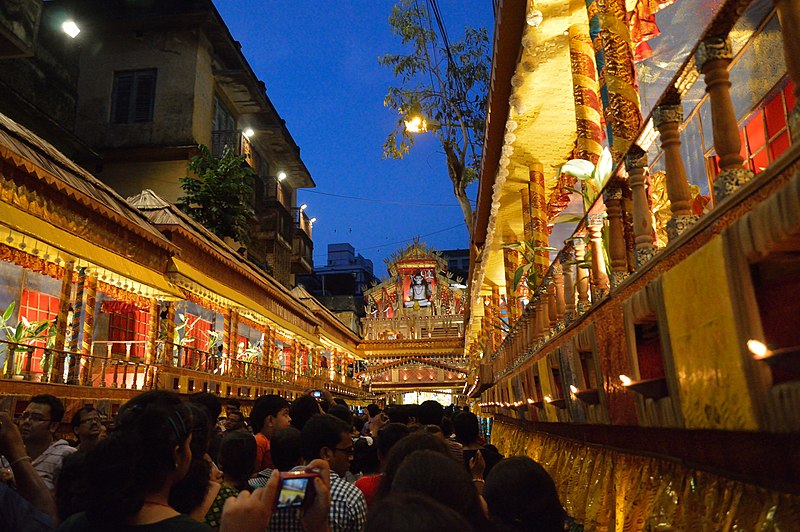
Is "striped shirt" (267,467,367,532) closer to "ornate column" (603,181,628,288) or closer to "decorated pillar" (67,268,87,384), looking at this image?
"ornate column" (603,181,628,288)

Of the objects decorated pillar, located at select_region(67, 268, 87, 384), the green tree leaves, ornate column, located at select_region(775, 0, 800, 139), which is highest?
the green tree leaves

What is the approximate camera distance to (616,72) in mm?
5426

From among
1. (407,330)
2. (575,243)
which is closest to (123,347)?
(575,243)

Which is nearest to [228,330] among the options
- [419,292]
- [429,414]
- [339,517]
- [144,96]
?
[144,96]

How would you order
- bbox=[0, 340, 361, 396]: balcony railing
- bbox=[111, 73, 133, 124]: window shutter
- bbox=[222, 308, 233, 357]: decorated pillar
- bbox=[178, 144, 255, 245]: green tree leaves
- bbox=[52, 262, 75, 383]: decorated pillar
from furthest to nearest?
1. bbox=[111, 73, 133, 124]: window shutter
2. bbox=[178, 144, 255, 245]: green tree leaves
3. bbox=[222, 308, 233, 357]: decorated pillar
4. bbox=[52, 262, 75, 383]: decorated pillar
5. bbox=[0, 340, 361, 396]: balcony railing

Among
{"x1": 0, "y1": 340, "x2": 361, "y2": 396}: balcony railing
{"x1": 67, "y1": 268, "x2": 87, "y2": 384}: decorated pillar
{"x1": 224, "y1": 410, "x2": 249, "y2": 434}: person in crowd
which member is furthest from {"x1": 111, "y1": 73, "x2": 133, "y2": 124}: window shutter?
{"x1": 224, "y1": 410, "x2": 249, "y2": 434}: person in crowd

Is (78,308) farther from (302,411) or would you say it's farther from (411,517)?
(411,517)

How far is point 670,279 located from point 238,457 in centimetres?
244

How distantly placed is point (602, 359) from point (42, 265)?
11.0 meters

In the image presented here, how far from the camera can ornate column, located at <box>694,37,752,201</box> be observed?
2436 millimetres

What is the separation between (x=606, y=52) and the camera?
559 centimetres

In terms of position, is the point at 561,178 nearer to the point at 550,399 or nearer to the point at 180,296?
the point at 550,399

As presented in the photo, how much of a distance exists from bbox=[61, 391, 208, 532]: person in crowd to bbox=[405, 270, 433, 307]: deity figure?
40.3 meters

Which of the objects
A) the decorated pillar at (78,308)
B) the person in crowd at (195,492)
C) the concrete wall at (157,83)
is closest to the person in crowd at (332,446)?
the person in crowd at (195,492)
